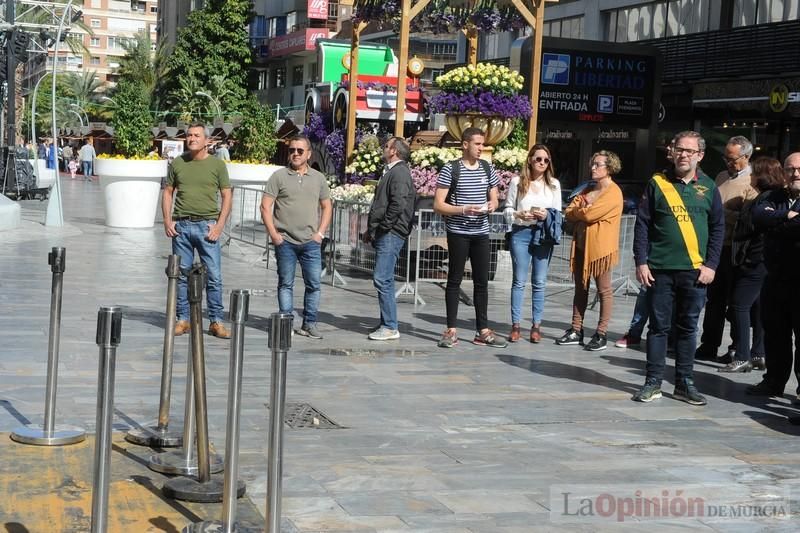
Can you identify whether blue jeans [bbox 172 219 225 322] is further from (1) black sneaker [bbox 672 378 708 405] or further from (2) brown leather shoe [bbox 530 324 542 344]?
(1) black sneaker [bbox 672 378 708 405]

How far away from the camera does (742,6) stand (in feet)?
107

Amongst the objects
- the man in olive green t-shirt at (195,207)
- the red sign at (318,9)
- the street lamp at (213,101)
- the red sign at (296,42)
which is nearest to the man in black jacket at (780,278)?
the man in olive green t-shirt at (195,207)

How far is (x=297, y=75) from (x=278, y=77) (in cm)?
419

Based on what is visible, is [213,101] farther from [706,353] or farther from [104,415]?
[104,415]

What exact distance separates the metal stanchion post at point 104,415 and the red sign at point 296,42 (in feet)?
194

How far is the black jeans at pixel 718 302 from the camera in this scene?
33.2ft

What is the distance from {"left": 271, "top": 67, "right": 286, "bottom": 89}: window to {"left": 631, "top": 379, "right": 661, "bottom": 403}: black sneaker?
215 ft

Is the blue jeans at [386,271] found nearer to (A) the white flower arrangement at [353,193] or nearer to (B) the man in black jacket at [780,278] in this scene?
(B) the man in black jacket at [780,278]

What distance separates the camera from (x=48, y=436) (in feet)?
21.1

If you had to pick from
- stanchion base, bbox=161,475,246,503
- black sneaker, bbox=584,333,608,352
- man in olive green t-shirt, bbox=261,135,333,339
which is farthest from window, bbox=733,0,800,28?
stanchion base, bbox=161,475,246,503

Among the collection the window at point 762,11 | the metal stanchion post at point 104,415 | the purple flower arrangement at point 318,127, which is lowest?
the metal stanchion post at point 104,415

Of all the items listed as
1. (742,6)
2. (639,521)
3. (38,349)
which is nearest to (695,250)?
(639,521)

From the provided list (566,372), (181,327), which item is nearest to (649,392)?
(566,372)

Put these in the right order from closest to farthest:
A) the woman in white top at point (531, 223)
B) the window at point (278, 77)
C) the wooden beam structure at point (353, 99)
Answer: the woman in white top at point (531, 223) < the wooden beam structure at point (353, 99) < the window at point (278, 77)
